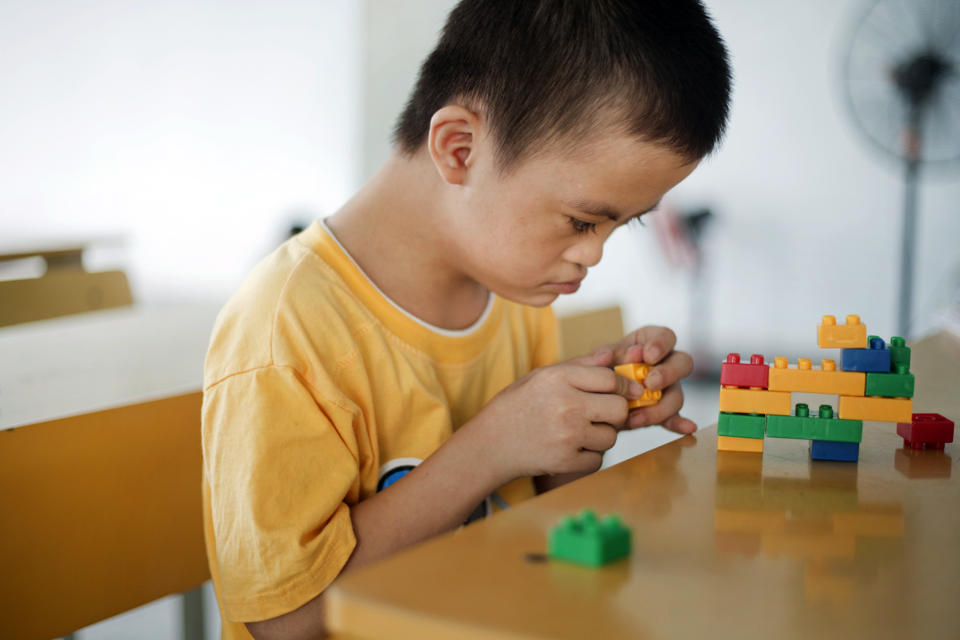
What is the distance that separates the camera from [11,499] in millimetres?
705

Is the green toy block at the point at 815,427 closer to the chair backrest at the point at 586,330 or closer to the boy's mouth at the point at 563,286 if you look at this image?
the boy's mouth at the point at 563,286

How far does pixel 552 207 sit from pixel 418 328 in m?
0.18

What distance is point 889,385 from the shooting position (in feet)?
1.92

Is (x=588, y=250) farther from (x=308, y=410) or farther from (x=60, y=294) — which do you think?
(x=60, y=294)

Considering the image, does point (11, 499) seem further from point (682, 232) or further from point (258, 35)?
point (258, 35)

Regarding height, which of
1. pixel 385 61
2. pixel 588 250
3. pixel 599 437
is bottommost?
pixel 599 437

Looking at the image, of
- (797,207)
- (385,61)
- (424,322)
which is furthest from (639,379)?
(385,61)

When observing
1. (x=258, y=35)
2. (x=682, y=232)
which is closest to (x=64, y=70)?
(x=258, y=35)

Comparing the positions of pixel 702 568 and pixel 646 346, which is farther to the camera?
pixel 646 346

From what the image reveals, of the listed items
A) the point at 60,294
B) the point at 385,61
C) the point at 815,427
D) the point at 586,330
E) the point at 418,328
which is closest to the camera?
the point at 815,427

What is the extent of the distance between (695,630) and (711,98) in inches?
19.0

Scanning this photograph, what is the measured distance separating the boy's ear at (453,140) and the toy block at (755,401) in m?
0.28

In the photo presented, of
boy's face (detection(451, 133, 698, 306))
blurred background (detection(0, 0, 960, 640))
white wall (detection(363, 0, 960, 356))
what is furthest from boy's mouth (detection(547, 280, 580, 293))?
white wall (detection(363, 0, 960, 356))

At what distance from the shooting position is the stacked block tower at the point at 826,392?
58cm
